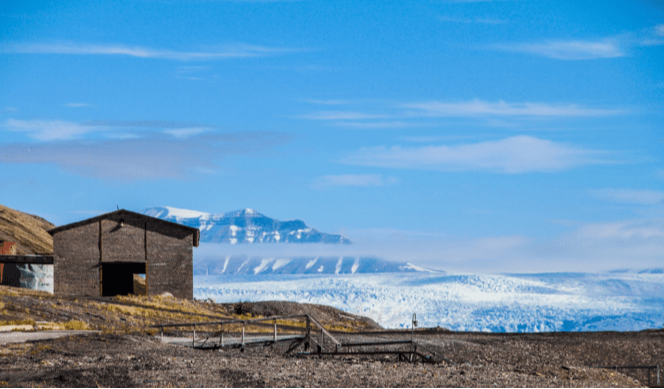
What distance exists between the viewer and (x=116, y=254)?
161ft

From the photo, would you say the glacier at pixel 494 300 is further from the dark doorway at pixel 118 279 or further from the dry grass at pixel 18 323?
the dry grass at pixel 18 323

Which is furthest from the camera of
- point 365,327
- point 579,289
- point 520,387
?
point 579,289

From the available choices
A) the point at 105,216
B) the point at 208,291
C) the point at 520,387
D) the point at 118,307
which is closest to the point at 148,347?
the point at 520,387

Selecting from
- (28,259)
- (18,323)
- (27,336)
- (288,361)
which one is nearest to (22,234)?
(28,259)

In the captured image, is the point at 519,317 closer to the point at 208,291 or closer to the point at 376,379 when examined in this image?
the point at 208,291

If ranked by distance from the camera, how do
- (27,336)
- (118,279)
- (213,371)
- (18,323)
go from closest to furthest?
(213,371)
(27,336)
(18,323)
(118,279)

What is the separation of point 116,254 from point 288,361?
33511mm

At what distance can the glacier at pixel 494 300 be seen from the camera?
73.7m

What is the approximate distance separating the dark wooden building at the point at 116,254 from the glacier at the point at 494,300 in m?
22.9

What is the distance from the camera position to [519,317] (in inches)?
3076

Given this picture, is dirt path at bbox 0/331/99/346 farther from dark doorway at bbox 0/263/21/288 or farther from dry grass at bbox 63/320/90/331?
dark doorway at bbox 0/263/21/288

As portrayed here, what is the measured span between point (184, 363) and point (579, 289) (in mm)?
98207

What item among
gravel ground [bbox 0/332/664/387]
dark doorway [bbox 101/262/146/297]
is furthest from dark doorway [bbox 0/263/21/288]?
gravel ground [bbox 0/332/664/387]

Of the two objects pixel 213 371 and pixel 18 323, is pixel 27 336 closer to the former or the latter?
pixel 18 323
